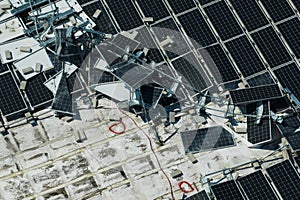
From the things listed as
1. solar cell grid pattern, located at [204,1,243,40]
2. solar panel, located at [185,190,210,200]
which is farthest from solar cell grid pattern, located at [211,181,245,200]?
solar cell grid pattern, located at [204,1,243,40]

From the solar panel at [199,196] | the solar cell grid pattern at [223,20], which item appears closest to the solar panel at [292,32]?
the solar cell grid pattern at [223,20]

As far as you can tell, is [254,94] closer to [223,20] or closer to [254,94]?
[254,94]

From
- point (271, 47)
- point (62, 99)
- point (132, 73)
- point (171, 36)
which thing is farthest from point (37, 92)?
point (271, 47)

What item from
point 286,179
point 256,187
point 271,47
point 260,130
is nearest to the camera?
point 256,187

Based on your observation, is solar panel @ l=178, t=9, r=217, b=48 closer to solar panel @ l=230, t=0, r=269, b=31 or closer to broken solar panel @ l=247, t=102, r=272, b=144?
solar panel @ l=230, t=0, r=269, b=31

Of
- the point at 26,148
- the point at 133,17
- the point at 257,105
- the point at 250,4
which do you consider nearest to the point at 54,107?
the point at 26,148

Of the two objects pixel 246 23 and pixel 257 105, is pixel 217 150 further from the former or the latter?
pixel 246 23
